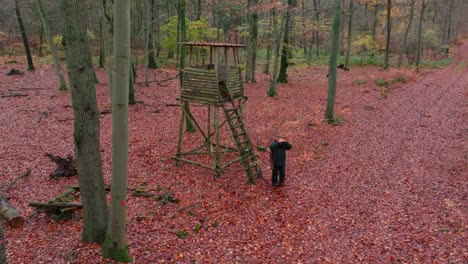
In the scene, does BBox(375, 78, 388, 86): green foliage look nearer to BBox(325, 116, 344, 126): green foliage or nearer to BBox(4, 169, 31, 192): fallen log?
BBox(325, 116, 344, 126): green foliage

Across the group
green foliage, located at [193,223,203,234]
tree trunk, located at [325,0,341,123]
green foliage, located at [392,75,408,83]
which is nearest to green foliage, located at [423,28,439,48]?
green foliage, located at [392,75,408,83]

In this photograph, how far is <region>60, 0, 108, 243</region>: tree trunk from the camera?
5383mm

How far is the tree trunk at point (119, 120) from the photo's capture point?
4734 millimetres

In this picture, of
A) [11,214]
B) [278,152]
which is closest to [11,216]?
[11,214]

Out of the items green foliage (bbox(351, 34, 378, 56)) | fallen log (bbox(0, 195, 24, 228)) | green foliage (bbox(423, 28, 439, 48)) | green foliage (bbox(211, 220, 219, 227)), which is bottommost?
green foliage (bbox(211, 220, 219, 227))

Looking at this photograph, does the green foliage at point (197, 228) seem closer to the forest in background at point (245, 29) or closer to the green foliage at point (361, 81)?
the forest in background at point (245, 29)

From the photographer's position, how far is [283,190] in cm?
→ 1021

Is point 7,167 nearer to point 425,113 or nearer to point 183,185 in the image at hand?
point 183,185

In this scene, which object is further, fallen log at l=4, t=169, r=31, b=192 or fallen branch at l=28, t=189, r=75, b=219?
fallen log at l=4, t=169, r=31, b=192

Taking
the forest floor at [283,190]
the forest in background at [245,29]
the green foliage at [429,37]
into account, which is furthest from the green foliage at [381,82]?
the green foliage at [429,37]

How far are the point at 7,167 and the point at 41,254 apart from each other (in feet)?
17.9

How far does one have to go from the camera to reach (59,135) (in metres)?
13.8

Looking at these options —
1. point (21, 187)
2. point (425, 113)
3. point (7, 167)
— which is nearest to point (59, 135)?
point (7, 167)

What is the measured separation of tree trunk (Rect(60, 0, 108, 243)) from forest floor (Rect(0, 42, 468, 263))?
71cm
